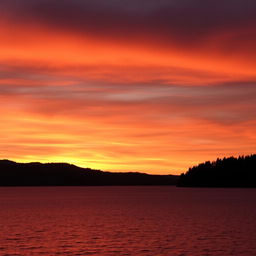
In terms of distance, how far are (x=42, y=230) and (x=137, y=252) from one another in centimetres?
3320

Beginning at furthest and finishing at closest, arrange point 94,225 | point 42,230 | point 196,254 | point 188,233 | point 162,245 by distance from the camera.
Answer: point 94,225 < point 42,230 < point 188,233 < point 162,245 < point 196,254

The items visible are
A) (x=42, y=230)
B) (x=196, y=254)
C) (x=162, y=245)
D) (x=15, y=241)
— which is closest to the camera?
(x=196, y=254)

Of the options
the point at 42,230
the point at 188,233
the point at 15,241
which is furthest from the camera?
the point at 42,230

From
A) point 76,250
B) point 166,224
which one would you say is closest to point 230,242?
point 76,250

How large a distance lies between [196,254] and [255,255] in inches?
307

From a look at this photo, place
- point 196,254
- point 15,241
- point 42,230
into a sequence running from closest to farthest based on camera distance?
point 196,254 < point 15,241 < point 42,230

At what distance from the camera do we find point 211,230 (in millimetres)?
94438

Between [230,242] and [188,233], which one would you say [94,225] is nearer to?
[188,233]

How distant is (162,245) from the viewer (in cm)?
7312

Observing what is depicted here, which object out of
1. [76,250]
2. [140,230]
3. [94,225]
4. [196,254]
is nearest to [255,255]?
[196,254]

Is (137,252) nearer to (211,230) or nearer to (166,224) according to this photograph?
(211,230)

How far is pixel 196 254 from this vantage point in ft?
212

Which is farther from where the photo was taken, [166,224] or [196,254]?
→ [166,224]

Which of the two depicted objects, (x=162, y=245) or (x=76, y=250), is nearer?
(x=76, y=250)
